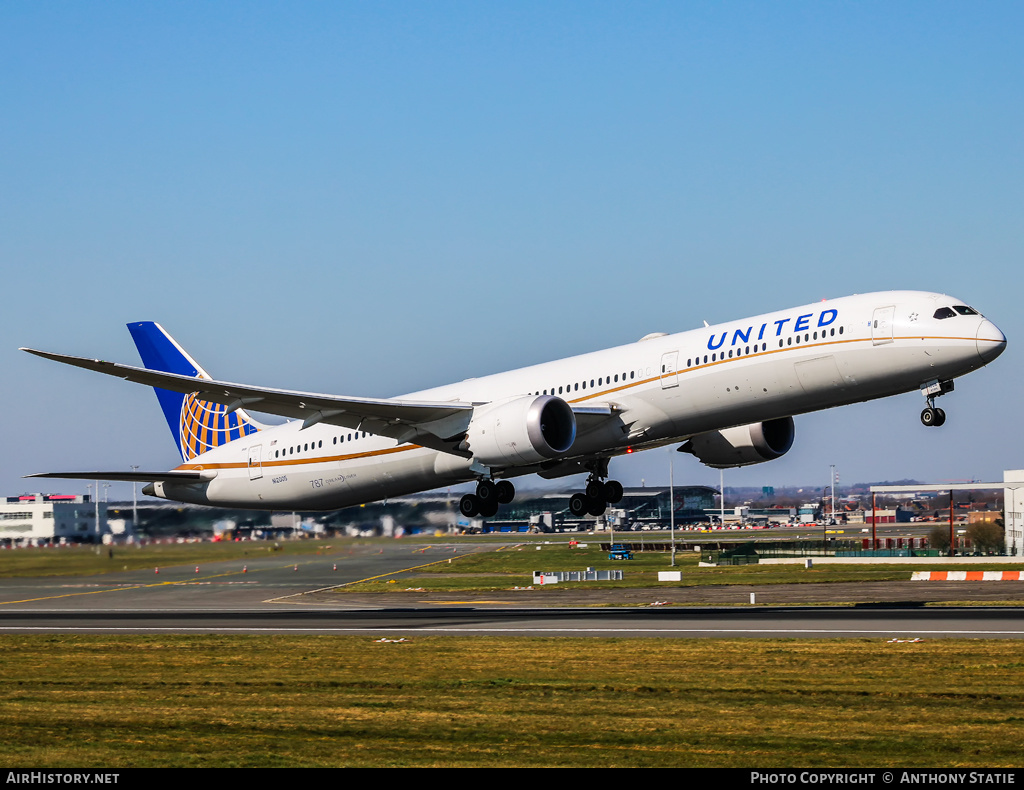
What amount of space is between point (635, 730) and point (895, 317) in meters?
16.6

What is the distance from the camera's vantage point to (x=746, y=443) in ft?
136

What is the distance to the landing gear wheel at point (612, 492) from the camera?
42.7 meters

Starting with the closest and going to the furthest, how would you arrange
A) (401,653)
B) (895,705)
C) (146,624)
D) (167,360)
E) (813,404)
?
(895,705), (401,653), (813,404), (146,624), (167,360)

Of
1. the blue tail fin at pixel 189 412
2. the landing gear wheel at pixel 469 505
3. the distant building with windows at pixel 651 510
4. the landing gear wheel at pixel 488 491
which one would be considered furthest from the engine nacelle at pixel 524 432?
the distant building with windows at pixel 651 510

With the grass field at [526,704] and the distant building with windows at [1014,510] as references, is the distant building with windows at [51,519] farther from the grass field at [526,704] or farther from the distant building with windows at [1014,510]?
the distant building with windows at [1014,510]

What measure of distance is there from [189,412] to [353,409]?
14.5 metres

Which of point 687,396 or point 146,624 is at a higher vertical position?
point 687,396

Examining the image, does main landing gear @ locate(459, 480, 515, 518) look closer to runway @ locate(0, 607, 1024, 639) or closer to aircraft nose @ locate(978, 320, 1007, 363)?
runway @ locate(0, 607, 1024, 639)

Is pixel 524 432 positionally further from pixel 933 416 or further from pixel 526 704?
pixel 526 704

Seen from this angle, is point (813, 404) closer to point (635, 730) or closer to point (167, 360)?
point (635, 730)

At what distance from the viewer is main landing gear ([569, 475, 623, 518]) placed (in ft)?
141

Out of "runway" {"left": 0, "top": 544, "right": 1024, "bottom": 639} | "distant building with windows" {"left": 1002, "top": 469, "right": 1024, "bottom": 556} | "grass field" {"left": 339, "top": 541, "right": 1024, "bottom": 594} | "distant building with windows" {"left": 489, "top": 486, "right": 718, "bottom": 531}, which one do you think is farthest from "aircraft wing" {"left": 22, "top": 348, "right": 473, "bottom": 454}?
"distant building with windows" {"left": 489, "top": 486, "right": 718, "bottom": 531}

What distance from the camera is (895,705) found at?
21.5 m
